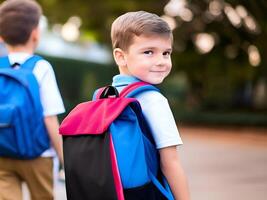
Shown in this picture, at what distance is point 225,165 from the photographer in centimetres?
936

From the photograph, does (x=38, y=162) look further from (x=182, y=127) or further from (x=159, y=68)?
(x=182, y=127)

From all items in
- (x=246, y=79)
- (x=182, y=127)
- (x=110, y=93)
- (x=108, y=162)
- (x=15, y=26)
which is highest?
(x=15, y=26)

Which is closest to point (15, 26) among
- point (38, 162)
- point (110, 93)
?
point (38, 162)

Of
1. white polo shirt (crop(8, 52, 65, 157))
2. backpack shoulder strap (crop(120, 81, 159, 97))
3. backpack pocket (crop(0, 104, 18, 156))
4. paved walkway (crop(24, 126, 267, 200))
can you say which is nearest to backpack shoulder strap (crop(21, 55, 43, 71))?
white polo shirt (crop(8, 52, 65, 157))

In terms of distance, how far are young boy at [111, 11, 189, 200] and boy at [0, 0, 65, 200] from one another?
0.72m

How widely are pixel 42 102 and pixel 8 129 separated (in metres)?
0.25

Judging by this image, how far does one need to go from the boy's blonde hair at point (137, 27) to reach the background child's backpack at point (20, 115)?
0.76 m

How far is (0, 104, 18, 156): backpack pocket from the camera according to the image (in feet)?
9.50

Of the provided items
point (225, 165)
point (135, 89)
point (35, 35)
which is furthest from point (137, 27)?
point (225, 165)

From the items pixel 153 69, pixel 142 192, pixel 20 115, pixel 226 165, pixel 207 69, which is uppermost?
pixel 153 69

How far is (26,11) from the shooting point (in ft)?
10.1

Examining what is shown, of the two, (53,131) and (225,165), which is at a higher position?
(53,131)

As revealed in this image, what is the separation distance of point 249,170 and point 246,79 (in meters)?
11.2

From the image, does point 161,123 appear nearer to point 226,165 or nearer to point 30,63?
point 30,63
